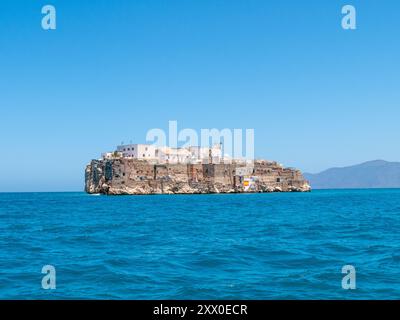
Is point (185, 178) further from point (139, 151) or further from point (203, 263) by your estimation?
point (203, 263)

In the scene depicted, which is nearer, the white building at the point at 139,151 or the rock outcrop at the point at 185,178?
the rock outcrop at the point at 185,178

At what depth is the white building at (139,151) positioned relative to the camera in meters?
115

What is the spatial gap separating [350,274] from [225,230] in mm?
14378

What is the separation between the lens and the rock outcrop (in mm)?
103963

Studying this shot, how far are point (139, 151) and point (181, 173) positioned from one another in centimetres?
1263

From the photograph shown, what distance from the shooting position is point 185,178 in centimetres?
11319

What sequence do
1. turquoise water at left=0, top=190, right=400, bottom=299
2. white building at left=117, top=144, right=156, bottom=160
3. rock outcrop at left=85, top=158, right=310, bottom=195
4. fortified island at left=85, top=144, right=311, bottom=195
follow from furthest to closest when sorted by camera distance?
white building at left=117, top=144, right=156, bottom=160 → fortified island at left=85, top=144, right=311, bottom=195 → rock outcrop at left=85, top=158, right=310, bottom=195 → turquoise water at left=0, top=190, right=400, bottom=299

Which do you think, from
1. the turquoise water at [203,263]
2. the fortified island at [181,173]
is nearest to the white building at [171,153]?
the fortified island at [181,173]

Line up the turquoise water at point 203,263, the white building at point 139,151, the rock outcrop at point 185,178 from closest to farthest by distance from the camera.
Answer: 1. the turquoise water at point 203,263
2. the rock outcrop at point 185,178
3. the white building at point 139,151

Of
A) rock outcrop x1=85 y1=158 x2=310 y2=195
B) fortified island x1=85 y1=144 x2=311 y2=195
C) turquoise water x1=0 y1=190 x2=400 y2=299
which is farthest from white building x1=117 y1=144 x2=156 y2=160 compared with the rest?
turquoise water x1=0 y1=190 x2=400 y2=299

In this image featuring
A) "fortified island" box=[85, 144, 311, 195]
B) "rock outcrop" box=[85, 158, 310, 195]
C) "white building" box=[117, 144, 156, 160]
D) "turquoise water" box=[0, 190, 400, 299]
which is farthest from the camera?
"white building" box=[117, 144, 156, 160]

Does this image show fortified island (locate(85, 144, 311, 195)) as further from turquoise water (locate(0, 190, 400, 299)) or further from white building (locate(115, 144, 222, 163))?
turquoise water (locate(0, 190, 400, 299))

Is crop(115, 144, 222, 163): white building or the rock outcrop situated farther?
crop(115, 144, 222, 163): white building

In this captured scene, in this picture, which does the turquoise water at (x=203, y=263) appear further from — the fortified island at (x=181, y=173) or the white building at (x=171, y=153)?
the white building at (x=171, y=153)
